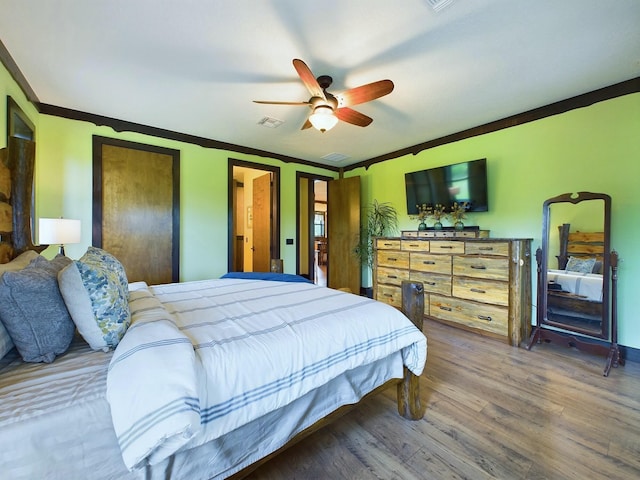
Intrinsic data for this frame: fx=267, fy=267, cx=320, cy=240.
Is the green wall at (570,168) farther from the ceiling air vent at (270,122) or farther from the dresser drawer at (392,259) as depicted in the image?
the ceiling air vent at (270,122)

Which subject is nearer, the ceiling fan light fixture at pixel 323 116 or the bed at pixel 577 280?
the ceiling fan light fixture at pixel 323 116

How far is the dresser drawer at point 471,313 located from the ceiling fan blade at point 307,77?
108 inches

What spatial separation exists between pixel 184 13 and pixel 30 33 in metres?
1.14

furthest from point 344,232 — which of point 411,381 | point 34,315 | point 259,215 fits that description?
point 34,315

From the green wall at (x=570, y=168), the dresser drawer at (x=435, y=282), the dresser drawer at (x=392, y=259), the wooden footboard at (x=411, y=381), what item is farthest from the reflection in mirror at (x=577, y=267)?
the wooden footboard at (x=411, y=381)

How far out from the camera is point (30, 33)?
1816 millimetres

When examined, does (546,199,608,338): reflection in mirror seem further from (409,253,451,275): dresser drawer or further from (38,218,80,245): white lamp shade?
(38,218,80,245): white lamp shade

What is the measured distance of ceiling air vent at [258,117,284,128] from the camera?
3127 mm

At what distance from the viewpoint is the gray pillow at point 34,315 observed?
0.96 meters

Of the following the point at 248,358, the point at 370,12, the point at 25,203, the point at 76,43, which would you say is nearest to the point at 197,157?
the point at 76,43

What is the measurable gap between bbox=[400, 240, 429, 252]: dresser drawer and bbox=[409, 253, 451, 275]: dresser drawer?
68mm

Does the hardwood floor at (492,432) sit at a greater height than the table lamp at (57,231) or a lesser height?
lesser

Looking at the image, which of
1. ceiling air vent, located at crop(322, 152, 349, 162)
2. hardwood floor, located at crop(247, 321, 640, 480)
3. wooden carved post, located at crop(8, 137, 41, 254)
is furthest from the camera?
ceiling air vent, located at crop(322, 152, 349, 162)

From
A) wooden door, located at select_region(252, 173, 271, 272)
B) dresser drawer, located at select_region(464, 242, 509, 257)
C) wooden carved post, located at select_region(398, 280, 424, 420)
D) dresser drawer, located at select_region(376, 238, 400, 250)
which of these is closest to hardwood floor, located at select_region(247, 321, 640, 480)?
wooden carved post, located at select_region(398, 280, 424, 420)
